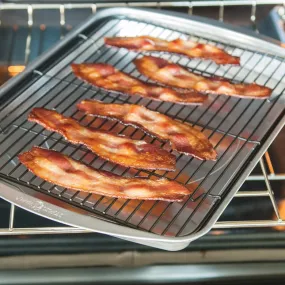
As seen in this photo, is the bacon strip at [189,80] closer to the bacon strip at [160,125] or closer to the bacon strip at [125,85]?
the bacon strip at [125,85]

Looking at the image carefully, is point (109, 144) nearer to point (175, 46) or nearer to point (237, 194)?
point (237, 194)

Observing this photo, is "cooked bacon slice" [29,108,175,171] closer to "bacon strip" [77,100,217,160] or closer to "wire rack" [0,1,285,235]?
"bacon strip" [77,100,217,160]

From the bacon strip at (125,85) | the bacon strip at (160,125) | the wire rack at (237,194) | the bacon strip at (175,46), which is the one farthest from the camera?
the bacon strip at (175,46)

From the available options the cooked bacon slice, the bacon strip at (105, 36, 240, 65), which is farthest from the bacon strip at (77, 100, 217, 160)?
the bacon strip at (105, 36, 240, 65)

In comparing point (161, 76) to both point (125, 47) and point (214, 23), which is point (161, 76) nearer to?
point (125, 47)

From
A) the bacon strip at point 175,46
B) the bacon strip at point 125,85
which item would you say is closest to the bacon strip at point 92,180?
the bacon strip at point 125,85
